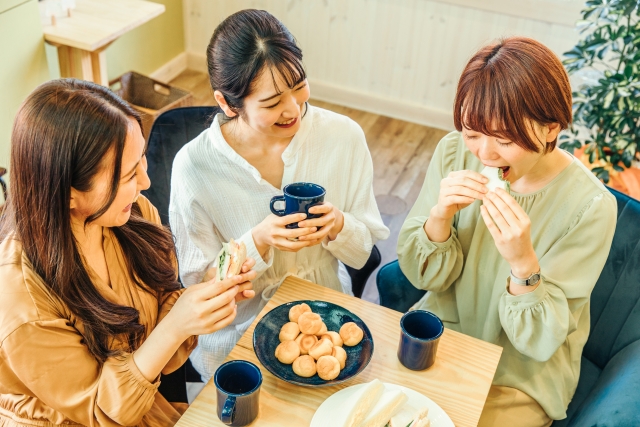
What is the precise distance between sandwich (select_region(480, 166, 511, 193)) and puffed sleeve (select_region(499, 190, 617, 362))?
209mm

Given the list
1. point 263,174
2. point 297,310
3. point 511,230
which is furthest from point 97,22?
point 511,230

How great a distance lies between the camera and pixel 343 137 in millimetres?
1784

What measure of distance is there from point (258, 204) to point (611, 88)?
169cm

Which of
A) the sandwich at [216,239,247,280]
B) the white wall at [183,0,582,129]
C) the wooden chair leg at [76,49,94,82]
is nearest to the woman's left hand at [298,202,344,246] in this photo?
the sandwich at [216,239,247,280]

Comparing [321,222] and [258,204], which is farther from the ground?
[321,222]

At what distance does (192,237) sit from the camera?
5.57 ft

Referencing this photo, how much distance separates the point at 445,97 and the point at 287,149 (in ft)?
8.71

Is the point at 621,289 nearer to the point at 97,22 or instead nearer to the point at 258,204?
the point at 258,204

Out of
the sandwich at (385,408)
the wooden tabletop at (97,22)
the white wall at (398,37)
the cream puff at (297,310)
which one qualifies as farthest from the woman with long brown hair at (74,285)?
the white wall at (398,37)

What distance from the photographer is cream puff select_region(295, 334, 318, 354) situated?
4.52ft

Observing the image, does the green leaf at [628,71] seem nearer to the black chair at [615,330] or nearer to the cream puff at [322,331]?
the black chair at [615,330]

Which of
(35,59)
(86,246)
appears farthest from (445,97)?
(86,246)

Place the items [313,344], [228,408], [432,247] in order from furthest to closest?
[432,247] → [313,344] → [228,408]

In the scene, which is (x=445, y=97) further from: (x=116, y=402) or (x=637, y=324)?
(x=116, y=402)
